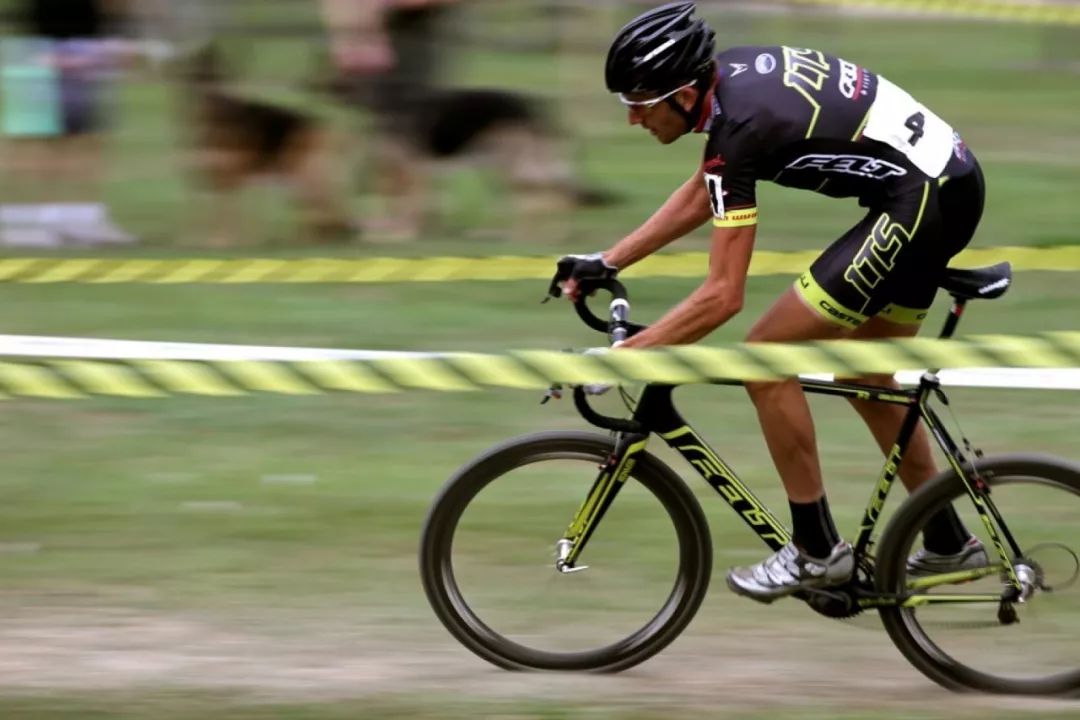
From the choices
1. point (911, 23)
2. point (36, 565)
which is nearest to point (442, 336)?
point (36, 565)

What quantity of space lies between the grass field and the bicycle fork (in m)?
0.35

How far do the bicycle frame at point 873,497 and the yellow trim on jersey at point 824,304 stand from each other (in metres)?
0.19

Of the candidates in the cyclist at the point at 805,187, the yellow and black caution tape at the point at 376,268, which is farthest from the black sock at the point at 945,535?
the yellow and black caution tape at the point at 376,268

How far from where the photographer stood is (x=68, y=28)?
Result: 1144cm

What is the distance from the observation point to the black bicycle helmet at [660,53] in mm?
5293

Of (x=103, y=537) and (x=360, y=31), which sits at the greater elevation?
(x=360, y=31)

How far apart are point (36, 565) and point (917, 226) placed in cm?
330

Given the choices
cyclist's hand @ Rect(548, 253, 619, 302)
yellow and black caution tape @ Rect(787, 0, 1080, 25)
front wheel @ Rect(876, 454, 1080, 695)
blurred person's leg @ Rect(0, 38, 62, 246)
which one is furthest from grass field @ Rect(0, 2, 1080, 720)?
yellow and black caution tape @ Rect(787, 0, 1080, 25)

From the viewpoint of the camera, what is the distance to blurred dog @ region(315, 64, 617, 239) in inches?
461

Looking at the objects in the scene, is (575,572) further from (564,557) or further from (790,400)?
(790,400)

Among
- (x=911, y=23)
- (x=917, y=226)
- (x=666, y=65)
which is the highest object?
(x=666, y=65)

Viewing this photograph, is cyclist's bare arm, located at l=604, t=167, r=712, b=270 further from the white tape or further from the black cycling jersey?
the white tape

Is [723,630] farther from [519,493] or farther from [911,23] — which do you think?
[911,23]

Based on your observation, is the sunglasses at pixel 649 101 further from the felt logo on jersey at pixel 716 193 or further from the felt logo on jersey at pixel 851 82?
the felt logo on jersey at pixel 851 82
